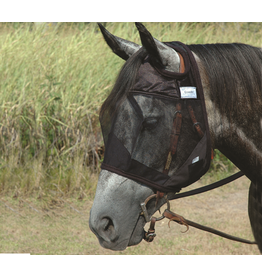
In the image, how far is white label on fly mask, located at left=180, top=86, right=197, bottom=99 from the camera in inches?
56.1

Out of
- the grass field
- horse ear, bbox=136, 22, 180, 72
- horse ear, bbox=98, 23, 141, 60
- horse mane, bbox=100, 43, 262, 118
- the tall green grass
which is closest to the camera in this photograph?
horse ear, bbox=136, 22, 180, 72

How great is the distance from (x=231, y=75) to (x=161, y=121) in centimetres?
48

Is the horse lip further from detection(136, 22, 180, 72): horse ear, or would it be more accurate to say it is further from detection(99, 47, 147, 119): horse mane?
detection(136, 22, 180, 72): horse ear

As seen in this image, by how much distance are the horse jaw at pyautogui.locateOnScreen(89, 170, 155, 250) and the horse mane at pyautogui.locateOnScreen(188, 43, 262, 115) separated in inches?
24.3

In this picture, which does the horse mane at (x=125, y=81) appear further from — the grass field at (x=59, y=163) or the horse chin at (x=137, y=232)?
the grass field at (x=59, y=163)

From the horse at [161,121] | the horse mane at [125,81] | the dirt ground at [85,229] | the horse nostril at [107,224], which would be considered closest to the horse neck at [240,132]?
the horse at [161,121]

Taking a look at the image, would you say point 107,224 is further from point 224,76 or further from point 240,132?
point 224,76

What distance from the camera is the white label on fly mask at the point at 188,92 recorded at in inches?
56.1

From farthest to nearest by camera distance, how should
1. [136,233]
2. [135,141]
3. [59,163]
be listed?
[59,163]
[136,233]
[135,141]

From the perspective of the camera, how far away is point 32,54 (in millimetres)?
4957

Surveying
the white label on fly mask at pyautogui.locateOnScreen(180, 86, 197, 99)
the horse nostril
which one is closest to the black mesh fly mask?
the white label on fly mask at pyautogui.locateOnScreen(180, 86, 197, 99)

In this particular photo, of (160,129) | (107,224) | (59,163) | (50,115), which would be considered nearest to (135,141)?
(160,129)

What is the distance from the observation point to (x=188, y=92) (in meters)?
1.43

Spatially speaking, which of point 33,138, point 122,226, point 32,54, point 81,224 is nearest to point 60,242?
point 81,224
